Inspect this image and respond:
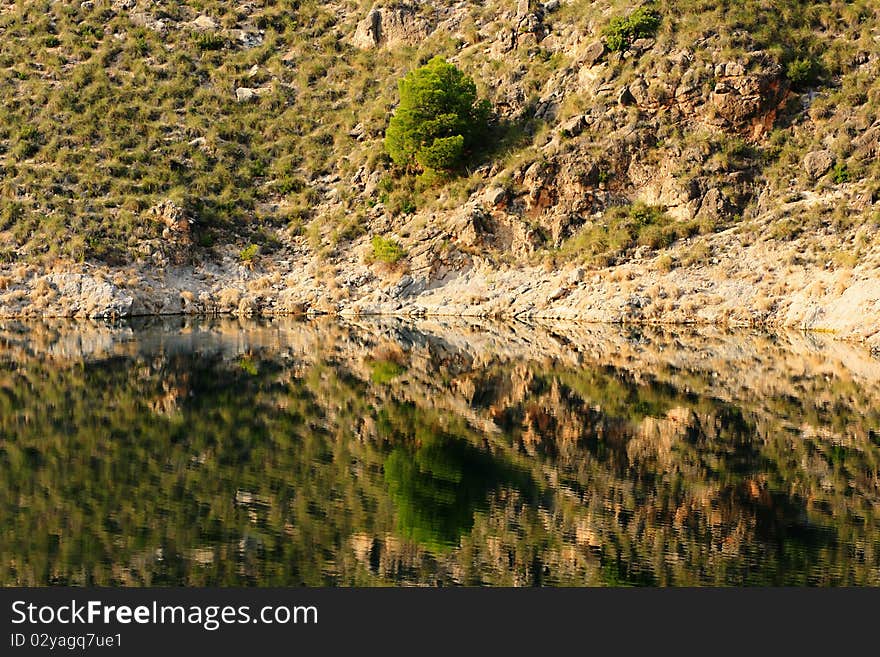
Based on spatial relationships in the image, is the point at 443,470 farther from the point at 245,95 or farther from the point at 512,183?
the point at 245,95

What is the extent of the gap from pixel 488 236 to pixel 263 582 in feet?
148

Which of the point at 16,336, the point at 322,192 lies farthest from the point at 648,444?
the point at 322,192

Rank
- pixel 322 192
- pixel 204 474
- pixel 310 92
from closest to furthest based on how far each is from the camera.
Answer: pixel 204 474, pixel 322 192, pixel 310 92

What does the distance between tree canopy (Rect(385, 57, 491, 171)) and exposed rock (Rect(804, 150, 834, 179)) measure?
19.6 meters

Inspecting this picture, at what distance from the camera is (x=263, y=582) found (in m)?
12.1

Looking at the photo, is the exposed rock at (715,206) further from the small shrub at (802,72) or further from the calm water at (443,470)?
the calm water at (443,470)

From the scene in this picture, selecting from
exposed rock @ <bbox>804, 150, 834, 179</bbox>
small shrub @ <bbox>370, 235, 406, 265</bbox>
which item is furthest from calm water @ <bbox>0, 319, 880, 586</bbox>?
exposed rock @ <bbox>804, 150, 834, 179</bbox>

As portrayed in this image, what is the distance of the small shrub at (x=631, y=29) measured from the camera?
2391 inches

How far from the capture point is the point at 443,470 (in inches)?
714

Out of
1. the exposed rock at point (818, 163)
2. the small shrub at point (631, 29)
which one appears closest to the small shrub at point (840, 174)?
the exposed rock at point (818, 163)

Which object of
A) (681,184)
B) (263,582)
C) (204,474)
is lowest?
(263,582)

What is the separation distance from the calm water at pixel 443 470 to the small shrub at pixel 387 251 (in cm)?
2288

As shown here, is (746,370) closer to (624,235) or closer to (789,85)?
(624,235)

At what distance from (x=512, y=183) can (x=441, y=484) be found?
138ft
